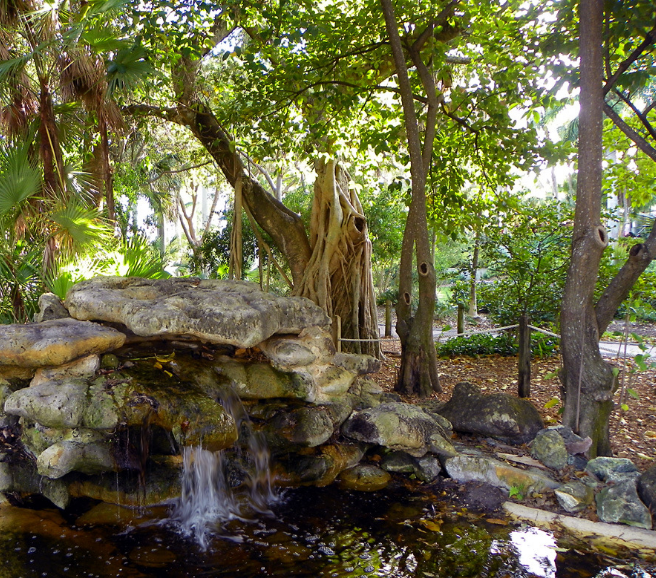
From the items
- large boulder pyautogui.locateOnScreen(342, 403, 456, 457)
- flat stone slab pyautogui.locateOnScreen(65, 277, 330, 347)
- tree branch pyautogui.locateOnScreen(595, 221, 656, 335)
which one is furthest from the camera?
large boulder pyautogui.locateOnScreen(342, 403, 456, 457)

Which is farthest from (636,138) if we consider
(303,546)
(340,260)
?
(340,260)

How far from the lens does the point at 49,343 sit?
12.3 ft

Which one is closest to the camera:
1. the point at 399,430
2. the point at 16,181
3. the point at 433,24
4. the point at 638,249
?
the point at 638,249

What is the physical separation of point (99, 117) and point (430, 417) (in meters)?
5.86

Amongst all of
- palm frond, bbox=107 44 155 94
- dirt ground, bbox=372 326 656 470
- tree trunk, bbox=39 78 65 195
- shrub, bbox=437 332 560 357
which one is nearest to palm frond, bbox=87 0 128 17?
palm frond, bbox=107 44 155 94

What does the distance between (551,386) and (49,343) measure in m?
5.96

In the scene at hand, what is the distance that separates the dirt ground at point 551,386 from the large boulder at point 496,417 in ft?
0.62

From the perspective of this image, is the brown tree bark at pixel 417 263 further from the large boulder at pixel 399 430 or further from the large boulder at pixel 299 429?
the large boulder at pixel 299 429

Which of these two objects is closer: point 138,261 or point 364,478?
point 364,478

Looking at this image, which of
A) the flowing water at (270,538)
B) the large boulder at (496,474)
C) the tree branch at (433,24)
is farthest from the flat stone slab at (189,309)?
Result: the tree branch at (433,24)

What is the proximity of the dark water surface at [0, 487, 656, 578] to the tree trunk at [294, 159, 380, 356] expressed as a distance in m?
4.64

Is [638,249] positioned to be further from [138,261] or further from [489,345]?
[489,345]

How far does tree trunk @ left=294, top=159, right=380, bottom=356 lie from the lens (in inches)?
324

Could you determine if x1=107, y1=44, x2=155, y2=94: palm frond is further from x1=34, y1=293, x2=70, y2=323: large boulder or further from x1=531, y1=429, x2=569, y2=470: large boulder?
x1=531, y1=429, x2=569, y2=470: large boulder
